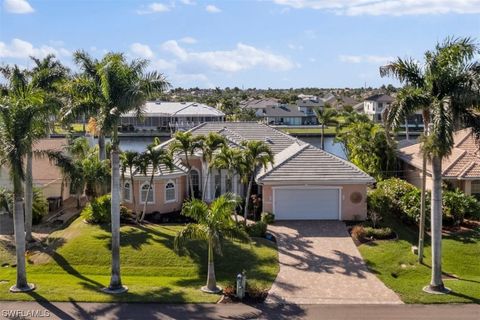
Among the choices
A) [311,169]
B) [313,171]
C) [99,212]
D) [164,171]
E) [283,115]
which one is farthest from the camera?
[283,115]

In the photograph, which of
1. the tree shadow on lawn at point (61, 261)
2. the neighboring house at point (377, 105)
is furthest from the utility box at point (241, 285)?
the neighboring house at point (377, 105)

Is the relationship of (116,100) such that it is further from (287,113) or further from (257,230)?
(287,113)

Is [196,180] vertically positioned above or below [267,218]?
above

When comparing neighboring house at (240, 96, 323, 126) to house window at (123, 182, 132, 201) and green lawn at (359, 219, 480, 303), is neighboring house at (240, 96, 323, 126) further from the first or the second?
green lawn at (359, 219, 480, 303)

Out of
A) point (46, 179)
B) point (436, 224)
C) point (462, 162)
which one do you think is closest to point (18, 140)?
point (436, 224)

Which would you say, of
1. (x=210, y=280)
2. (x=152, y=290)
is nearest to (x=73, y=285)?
(x=152, y=290)

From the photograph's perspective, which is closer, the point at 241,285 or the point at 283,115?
the point at 241,285

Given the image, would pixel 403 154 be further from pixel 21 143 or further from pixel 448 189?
pixel 21 143

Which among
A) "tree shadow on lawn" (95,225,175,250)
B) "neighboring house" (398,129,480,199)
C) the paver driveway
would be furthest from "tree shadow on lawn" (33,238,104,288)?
"neighboring house" (398,129,480,199)
